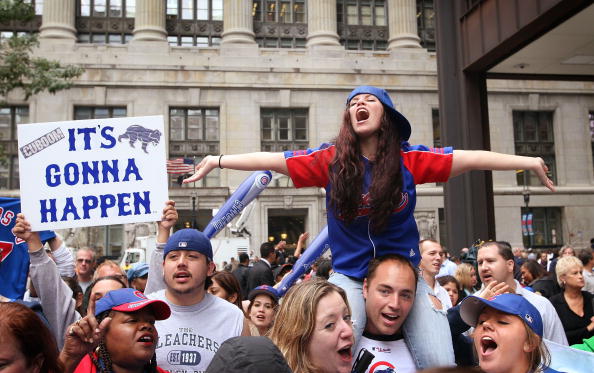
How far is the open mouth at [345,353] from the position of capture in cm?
310

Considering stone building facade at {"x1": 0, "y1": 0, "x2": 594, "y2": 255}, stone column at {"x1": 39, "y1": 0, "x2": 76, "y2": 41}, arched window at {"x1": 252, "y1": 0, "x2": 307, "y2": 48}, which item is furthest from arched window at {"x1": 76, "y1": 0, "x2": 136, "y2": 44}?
arched window at {"x1": 252, "y1": 0, "x2": 307, "y2": 48}

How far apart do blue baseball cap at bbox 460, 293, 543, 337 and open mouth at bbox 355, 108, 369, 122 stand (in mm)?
1313

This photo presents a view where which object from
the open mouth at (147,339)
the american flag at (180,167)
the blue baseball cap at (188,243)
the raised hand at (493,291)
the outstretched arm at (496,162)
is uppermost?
the american flag at (180,167)

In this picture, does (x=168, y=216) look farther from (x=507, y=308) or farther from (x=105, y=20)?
(x=105, y=20)

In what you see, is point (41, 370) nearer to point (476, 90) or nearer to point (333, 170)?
point (333, 170)

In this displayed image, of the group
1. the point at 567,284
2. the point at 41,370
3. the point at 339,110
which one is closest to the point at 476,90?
the point at 567,284

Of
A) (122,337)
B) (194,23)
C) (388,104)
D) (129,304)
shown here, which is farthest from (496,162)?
(194,23)

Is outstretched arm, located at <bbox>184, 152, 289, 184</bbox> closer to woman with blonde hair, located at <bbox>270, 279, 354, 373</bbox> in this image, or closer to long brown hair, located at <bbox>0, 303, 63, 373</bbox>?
woman with blonde hair, located at <bbox>270, 279, 354, 373</bbox>

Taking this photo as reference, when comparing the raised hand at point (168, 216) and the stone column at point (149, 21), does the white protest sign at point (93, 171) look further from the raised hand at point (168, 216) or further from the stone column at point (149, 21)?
the stone column at point (149, 21)

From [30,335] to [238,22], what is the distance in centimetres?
3957

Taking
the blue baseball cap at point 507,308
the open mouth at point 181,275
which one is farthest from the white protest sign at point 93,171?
the blue baseball cap at point 507,308

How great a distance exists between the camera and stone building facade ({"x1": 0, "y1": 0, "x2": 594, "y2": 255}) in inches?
1506

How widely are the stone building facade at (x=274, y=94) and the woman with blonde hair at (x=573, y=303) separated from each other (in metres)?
30.3

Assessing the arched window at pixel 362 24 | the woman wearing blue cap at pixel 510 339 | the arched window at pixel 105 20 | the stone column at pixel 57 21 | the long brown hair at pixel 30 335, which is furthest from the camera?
the arched window at pixel 362 24
